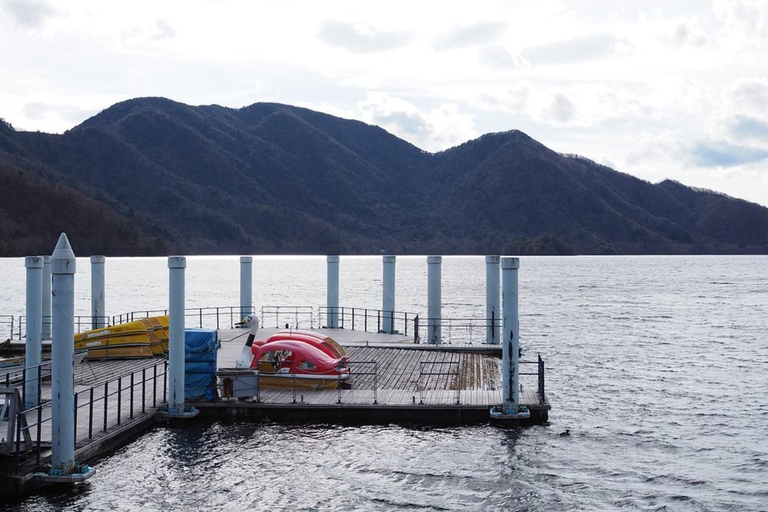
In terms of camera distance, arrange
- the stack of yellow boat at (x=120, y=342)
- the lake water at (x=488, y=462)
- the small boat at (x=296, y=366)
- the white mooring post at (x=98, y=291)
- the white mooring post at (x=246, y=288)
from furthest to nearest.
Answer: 1. the white mooring post at (x=246, y=288)
2. the white mooring post at (x=98, y=291)
3. the stack of yellow boat at (x=120, y=342)
4. the small boat at (x=296, y=366)
5. the lake water at (x=488, y=462)

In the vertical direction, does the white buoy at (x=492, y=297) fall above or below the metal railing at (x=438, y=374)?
above

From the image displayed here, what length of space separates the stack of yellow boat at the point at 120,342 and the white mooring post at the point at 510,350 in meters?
15.5

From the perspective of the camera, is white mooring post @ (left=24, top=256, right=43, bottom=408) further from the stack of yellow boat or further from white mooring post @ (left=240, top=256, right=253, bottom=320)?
white mooring post @ (left=240, top=256, right=253, bottom=320)

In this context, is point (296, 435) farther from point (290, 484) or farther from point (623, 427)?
point (623, 427)

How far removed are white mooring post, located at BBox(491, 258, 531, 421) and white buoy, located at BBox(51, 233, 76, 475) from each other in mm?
12027

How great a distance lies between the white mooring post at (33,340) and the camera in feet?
73.3

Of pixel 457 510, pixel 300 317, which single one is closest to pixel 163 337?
pixel 457 510

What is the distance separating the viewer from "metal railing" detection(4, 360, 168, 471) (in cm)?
1778

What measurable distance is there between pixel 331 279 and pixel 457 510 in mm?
25390

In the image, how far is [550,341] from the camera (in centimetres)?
5731

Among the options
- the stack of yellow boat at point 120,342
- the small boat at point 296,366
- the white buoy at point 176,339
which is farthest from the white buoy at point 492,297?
the white buoy at point 176,339

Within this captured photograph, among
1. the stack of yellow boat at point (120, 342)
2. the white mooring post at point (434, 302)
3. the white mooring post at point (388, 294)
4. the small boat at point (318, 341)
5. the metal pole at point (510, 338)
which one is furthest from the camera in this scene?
the white mooring post at point (388, 294)

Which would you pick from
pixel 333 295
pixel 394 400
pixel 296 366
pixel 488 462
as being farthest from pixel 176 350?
pixel 333 295

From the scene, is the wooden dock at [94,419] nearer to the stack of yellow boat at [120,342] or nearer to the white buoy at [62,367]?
the white buoy at [62,367]
